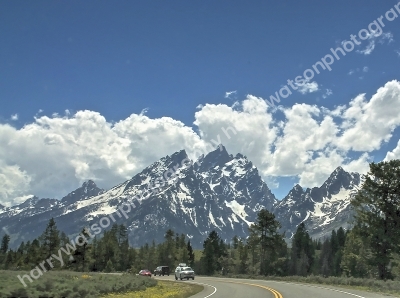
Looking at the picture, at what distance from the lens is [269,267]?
7994cm

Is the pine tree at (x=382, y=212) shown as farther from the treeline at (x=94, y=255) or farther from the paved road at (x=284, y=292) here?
the treeline at (x=94, y=255)

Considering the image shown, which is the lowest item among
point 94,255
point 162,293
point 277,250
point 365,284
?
point 162,293

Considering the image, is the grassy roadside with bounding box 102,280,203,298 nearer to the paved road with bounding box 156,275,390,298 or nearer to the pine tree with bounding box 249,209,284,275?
the paved road with bounding box 156,275,390,298

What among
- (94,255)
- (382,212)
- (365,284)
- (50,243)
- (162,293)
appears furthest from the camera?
(94,255)

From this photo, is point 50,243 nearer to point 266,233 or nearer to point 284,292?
point 266,233

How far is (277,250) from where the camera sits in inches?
3073

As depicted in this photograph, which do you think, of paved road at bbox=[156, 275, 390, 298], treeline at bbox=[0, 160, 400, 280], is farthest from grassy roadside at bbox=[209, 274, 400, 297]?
treeline at bbox=[0, 160, 400, 280]

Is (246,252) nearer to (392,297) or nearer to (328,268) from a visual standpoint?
(328,268)

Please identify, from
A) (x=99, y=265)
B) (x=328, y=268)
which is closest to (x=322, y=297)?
(x=99, y=265)

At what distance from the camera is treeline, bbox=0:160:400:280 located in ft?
149

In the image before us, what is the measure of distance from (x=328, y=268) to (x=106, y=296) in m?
116

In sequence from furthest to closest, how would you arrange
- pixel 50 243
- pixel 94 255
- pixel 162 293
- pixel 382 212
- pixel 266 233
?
pixel 94 255
pixel 50 243
pixel 266 233
pixel 382 212
pixel 162 293

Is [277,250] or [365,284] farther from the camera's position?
[277,250]

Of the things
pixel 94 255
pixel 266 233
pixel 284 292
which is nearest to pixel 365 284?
pixel 284 292
